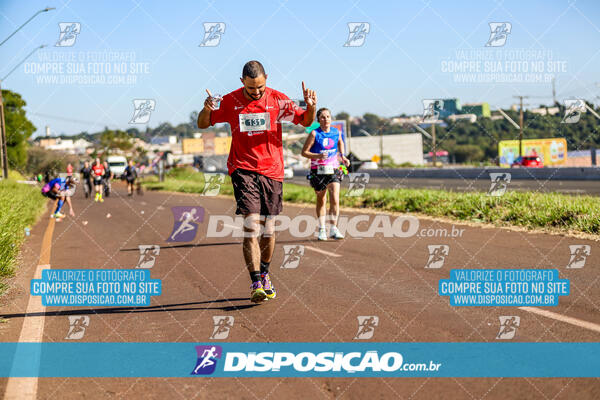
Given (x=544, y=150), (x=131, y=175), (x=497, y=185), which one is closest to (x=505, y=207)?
(x=497, y=185)

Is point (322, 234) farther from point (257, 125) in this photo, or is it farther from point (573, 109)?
point (573, 109)

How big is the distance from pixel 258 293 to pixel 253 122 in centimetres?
155

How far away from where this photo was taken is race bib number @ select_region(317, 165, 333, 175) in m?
10.7

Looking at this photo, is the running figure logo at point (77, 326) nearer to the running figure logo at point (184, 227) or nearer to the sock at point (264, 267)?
the sock at point (264, 267)

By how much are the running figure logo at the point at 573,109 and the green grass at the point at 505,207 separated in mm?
2258

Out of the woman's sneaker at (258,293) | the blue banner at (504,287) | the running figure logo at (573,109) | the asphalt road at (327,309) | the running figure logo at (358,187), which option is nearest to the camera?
the asphalt road at (327,309)

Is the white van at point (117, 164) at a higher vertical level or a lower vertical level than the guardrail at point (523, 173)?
higher

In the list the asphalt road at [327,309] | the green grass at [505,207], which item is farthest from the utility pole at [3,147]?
the asphalt road at [327,309]

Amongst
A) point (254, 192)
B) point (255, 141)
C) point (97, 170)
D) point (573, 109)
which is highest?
point (573, 109)

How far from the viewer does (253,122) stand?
6.08 meters

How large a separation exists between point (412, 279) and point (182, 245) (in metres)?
5.20

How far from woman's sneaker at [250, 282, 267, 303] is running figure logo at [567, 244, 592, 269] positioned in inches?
139

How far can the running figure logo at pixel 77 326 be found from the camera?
5.26 m

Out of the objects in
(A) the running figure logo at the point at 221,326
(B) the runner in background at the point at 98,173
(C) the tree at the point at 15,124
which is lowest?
(A) the running figure logo at the point at 221,326
